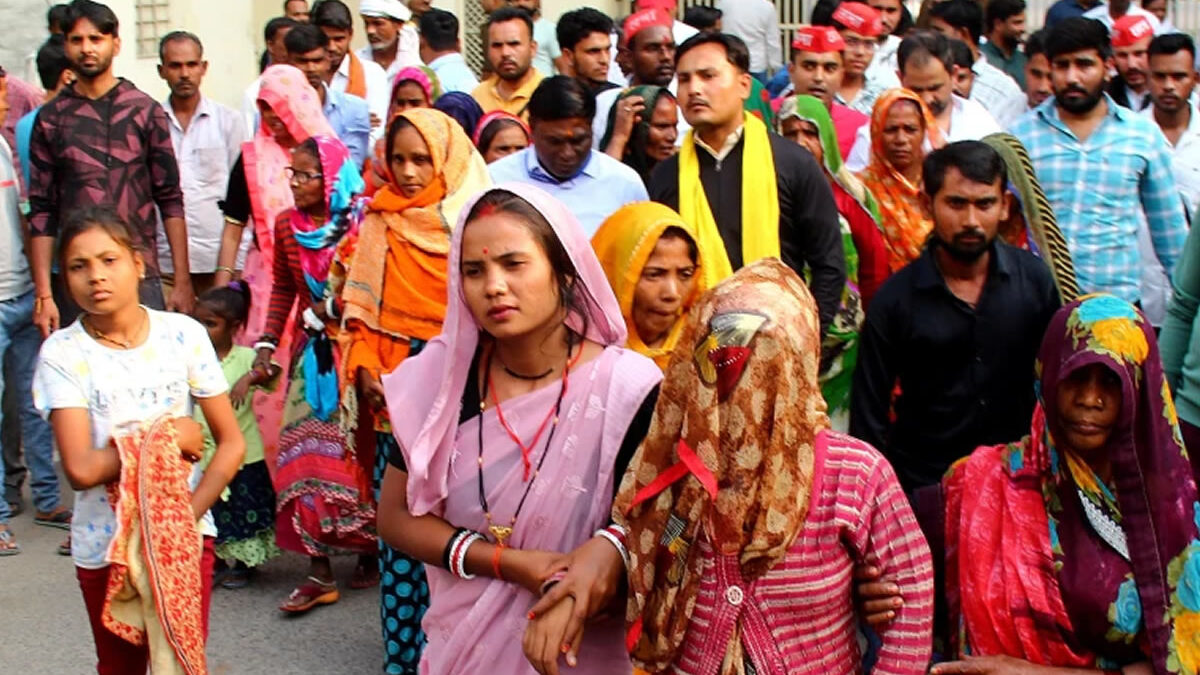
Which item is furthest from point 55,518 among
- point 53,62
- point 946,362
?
point 946,362

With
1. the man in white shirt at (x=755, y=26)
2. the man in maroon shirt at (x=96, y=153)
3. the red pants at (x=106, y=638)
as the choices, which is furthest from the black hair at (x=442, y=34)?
the red pants at (x=106, y=638)

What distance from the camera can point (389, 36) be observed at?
11328 millimetres

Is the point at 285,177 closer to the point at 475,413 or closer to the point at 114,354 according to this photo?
the point at 114,354

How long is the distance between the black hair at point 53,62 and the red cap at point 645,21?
130 inches

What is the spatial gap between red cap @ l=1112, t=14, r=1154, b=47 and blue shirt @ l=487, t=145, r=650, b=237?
4406mm

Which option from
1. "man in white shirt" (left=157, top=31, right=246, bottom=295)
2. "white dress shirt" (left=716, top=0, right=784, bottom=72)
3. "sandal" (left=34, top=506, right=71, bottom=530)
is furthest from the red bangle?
"white dress shirt" (left=716, top=0, right=784, bottom=72)

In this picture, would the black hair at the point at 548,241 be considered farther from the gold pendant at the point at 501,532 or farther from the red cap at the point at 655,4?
the red cap at the point at 655,4

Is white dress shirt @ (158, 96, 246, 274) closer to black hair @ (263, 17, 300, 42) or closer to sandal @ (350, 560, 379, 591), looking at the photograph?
black hair @ (263, 17, 300, 42)

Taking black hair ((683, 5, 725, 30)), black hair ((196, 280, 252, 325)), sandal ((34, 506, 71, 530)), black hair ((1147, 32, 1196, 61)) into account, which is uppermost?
black hair ((1147, 32, 1196, 61))

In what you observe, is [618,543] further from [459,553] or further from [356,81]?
[356,81]

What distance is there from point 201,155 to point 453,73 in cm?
193

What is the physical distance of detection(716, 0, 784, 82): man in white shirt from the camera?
12117 mm

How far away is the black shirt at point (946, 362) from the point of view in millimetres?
4648

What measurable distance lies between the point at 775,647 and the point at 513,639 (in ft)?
1.78
